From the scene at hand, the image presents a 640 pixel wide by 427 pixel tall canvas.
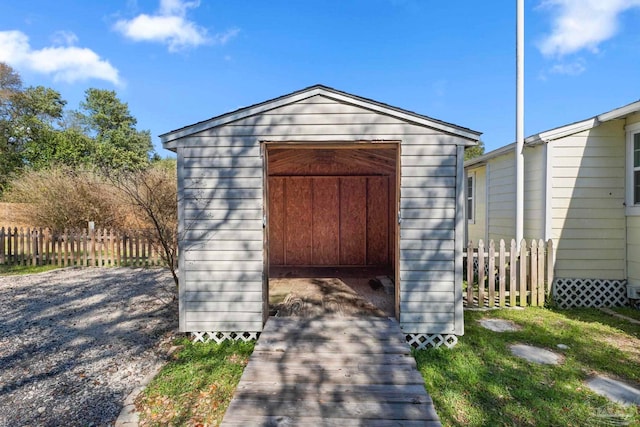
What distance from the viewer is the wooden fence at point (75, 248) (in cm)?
946

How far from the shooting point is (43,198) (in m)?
10.9

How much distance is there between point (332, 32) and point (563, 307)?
547 inches

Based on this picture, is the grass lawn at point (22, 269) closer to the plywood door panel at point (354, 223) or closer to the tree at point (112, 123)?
the plywood door panel at point (354, 223)

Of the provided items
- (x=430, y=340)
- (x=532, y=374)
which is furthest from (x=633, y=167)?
(x=430, y=340)

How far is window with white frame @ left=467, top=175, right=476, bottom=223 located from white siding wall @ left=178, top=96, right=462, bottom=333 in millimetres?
6174

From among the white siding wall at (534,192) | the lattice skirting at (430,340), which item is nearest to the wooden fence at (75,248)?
the lattice skirting at (430,340)

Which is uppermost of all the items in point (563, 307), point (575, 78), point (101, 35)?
point (101, 35)

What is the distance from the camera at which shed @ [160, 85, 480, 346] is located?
3883 millimetres

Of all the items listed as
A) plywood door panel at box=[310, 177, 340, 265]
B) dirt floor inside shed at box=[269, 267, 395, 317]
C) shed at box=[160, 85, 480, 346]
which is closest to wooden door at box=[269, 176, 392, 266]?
plywood door panel at box=[310, 177, 340, 265]

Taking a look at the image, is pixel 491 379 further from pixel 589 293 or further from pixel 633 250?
pixel 633 250

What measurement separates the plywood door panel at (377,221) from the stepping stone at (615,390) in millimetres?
4995

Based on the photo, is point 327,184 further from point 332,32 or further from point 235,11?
point 332,32

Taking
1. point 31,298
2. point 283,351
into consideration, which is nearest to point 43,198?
point 31,298

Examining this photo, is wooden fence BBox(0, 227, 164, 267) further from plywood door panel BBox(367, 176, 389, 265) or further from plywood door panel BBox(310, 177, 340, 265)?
plywood door panel BBox(367, 176, 389, 265)
